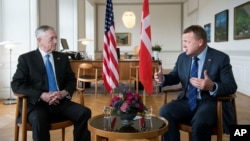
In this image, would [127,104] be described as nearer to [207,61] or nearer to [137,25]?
[207,61]

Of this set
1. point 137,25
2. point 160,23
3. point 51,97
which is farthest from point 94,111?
point 160,23

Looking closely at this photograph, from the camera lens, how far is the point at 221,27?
336 inches

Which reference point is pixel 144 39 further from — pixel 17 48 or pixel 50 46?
pixel 17 48

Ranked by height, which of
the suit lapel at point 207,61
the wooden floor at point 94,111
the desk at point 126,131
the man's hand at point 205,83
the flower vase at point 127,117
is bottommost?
the wooden floor at point 94,111

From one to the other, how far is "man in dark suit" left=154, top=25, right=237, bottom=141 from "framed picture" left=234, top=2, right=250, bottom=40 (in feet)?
14.8

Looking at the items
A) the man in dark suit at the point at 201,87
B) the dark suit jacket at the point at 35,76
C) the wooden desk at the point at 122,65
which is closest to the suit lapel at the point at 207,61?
the man in dark suit at the point at 201,87

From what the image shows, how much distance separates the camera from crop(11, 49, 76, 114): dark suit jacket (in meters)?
2.56

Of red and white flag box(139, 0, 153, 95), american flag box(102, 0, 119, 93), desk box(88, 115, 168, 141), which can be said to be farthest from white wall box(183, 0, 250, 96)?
desk box(88, 115, 168, 141)

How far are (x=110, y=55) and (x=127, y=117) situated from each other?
9.27 ft

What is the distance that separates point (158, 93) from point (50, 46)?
4.38m

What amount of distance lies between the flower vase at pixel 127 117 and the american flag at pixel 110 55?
2.68 m

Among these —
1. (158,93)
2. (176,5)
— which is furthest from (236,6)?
(176,5)

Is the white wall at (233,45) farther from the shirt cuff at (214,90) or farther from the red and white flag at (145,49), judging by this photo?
Answer: the shirt cuff at (214,90)

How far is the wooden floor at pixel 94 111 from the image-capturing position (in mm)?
3455
